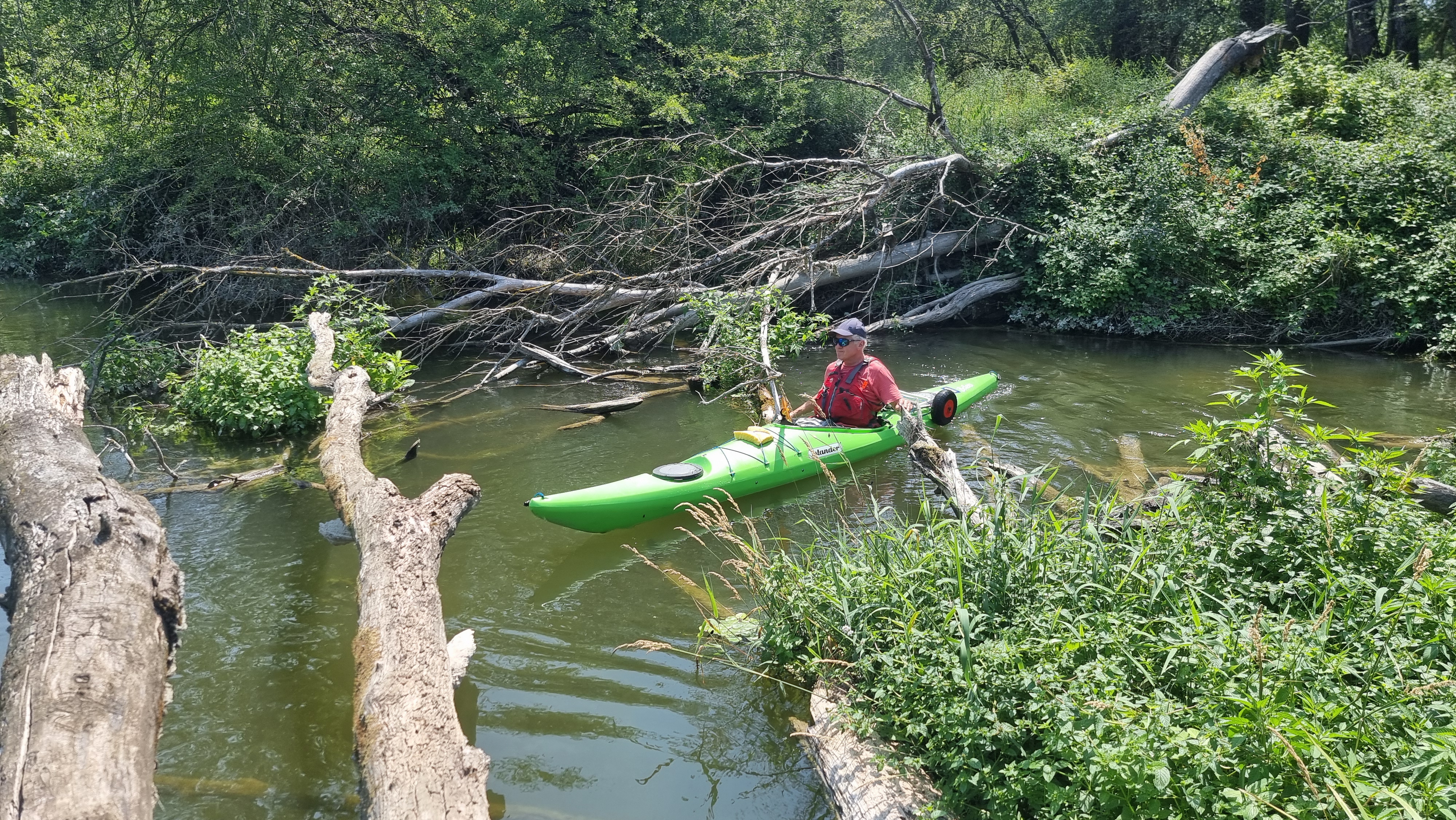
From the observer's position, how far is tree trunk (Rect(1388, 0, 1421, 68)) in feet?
47.9

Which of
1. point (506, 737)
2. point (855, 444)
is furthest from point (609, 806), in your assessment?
point (855, 444)

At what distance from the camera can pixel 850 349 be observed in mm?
6789

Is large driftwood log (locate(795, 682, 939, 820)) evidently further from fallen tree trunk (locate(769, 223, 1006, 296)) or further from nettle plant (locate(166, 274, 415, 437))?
fallen tree trunk (locate(769, 223, 1006, 296))

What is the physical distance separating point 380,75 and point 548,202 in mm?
2553

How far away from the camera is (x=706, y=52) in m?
12.8

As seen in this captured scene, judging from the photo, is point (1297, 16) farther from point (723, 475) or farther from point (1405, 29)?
point (723, 475)

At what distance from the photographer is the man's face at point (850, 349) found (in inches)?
265

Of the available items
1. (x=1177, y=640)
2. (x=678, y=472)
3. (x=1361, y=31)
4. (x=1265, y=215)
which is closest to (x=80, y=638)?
(x=1177, y=640)

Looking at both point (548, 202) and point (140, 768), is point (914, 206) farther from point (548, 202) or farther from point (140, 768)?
point (140, 768)

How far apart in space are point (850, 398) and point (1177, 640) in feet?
13.3

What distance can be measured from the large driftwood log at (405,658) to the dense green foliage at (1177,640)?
4.56ft

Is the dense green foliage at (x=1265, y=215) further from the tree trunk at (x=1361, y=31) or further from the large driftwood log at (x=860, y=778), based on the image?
the large driftwood log at (x=860, y=778)

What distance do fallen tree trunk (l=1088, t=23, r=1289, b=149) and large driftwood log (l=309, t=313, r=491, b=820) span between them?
11644 mm

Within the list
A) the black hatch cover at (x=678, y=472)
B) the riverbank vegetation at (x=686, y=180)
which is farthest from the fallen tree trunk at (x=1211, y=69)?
the black hatch cover at (x=678, y=472)
